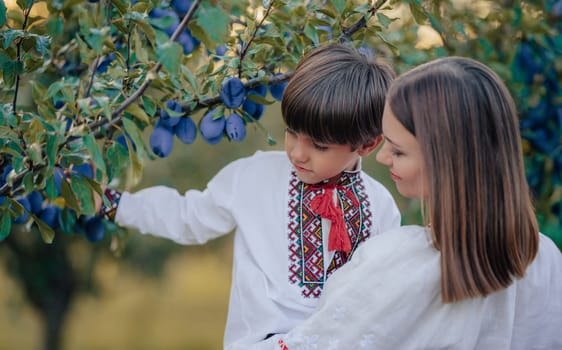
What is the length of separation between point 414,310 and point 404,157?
28cm

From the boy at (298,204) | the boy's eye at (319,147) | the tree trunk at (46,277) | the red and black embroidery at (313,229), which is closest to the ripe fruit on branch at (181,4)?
the boy at (298,204)

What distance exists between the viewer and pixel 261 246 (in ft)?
5.36

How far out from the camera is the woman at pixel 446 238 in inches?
51.3

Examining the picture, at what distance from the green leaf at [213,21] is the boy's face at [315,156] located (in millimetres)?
517

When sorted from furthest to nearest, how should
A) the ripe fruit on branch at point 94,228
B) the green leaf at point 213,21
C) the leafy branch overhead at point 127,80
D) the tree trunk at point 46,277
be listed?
the tree trunk at point 46,277 → the ripe fruit on branch at point 94,228 → the leafy branch overhead at point 127,80 → the green leaf at point 213,21

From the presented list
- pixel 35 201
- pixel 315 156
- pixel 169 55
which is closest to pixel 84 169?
pixel 35 201

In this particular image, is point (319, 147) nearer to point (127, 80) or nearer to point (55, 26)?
point (127, 80)

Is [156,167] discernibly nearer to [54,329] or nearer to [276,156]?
[54,329]

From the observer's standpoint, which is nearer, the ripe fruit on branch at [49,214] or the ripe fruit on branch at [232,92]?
the ripe fruit on branch at [232,92]

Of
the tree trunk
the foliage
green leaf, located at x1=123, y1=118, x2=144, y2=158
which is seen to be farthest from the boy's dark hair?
the tree trunk

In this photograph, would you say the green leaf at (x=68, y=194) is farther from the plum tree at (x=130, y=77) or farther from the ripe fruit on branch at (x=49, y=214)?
the ripe fruit on branch at (x=49, y=214)

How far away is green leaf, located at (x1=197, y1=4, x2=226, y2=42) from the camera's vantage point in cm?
104

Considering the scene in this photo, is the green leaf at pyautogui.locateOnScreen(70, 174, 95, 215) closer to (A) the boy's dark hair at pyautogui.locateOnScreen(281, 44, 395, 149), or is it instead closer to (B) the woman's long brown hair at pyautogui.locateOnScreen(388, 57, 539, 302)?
(A) the boy's dark hair at pyautogui.locateOnScreen(281, 44, 395, 149)

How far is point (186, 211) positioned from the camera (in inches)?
66.7
